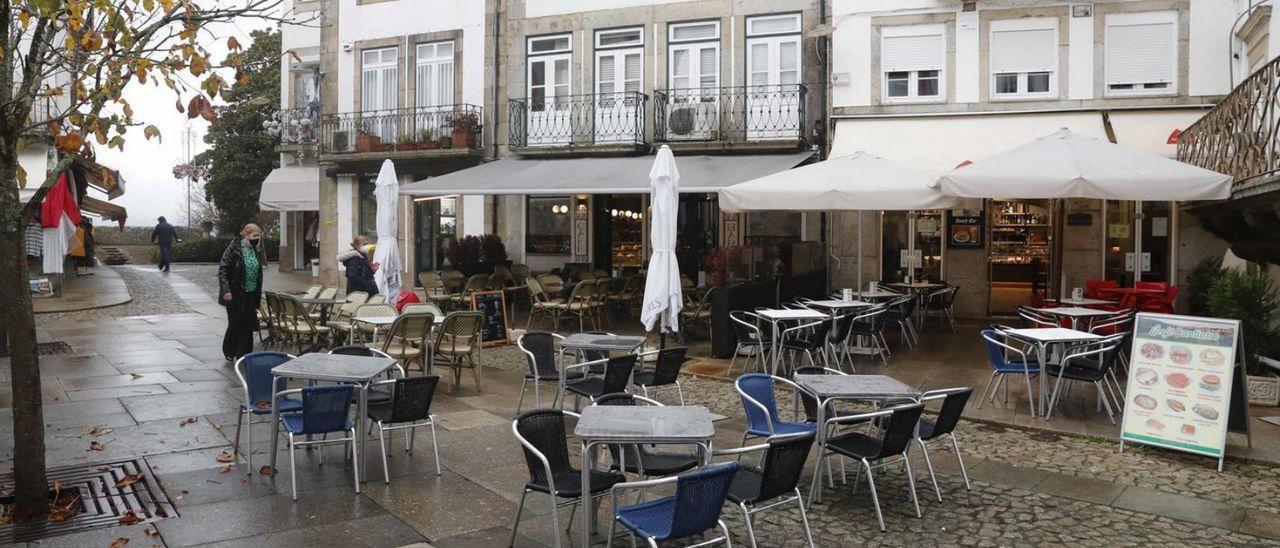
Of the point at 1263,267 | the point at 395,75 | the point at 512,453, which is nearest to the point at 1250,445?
the point at 1263,267

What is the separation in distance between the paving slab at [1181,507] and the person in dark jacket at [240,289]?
9.09 meters

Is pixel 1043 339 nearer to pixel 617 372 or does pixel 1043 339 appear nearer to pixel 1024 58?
pixel 617 372

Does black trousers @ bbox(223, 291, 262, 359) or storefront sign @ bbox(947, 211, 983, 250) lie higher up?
storefront sign @ bbox(947, 211, 983, 250)

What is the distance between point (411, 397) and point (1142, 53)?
1286cm

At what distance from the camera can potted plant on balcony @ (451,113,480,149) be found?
19.0 m

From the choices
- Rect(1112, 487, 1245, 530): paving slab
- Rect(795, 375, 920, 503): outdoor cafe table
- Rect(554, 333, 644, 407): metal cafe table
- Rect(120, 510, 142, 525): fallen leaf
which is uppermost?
Rect(554, 333, 644, 407): metal cafe table

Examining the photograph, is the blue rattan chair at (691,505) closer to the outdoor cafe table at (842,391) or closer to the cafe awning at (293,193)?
the outdoor cafe table at (842,391)

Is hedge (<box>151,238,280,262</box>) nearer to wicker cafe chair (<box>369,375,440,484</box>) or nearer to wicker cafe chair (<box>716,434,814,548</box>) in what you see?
wicker cafe chair (<box>369,375,440,484</box>)

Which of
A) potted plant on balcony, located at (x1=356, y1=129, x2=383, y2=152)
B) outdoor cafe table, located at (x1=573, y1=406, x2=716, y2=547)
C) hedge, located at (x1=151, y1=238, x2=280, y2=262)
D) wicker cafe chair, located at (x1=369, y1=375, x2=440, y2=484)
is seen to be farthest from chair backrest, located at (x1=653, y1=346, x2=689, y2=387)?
hedge, located at (x1=151, y1=238, x2=280, y2=262)

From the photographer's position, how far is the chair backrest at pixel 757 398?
245 inches

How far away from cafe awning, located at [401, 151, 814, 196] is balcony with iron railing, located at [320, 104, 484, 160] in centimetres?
150

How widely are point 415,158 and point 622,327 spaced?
6833mm

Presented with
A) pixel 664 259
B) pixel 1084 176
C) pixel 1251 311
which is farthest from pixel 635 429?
pixel 1251 311

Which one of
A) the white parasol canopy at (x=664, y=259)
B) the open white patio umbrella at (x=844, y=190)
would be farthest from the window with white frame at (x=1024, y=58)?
the white parasol canopy at (x=664, y=259)
